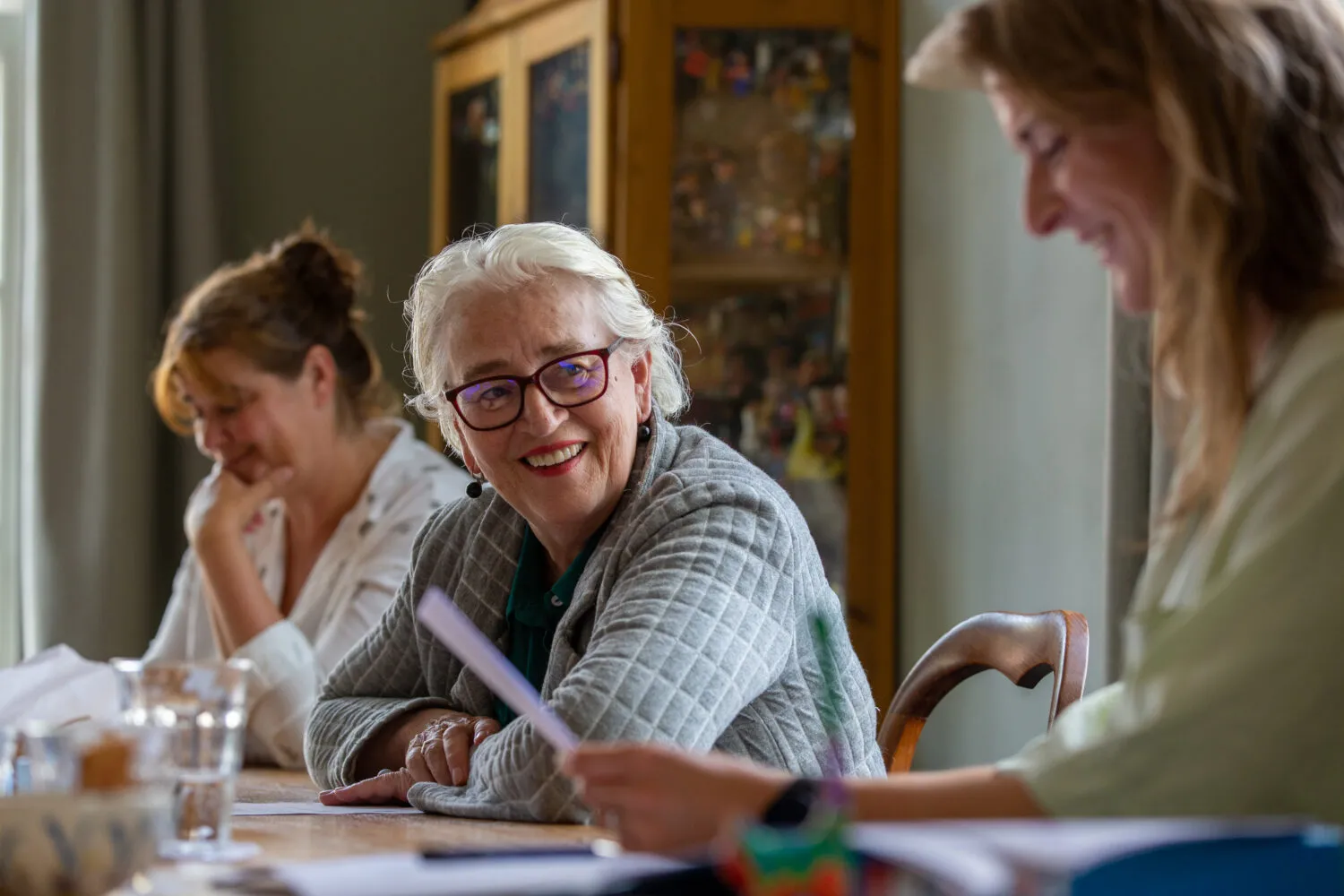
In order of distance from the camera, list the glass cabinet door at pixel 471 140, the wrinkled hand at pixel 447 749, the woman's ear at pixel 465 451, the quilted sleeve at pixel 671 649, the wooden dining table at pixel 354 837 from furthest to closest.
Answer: the glass cabinet door at pixel 471 140 < the woman's ear at pixel 465 451 < the wrinkled hand at pixel 447 749 < the quilted sleeve at pixel 671 649 < the wooden dining table at pixel 354 837

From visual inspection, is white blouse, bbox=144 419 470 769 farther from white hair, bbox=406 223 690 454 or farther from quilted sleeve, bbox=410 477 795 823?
quilted sleeve, bbox=410 477 795 823

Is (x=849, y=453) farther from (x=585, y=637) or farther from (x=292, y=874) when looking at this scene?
(x=292, y=874)

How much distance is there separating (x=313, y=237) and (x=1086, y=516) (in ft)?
4.60

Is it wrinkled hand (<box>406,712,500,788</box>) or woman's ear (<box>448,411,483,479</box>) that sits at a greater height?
woman's ear (<box>448,411,483,479</box>)

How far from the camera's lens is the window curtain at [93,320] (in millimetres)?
3764

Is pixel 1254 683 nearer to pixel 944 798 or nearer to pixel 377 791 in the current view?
pixel 944 798

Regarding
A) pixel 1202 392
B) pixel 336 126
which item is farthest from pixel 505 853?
pixel 336 126

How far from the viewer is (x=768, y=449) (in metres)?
3.30

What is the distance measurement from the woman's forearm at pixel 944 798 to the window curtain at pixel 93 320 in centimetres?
319

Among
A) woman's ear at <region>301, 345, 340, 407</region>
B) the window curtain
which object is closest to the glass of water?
woman's ear at <region>301, 345, 340, 407</region>

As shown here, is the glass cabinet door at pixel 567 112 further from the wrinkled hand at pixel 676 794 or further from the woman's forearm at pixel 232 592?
the wrinkled hand at pixel 676 794

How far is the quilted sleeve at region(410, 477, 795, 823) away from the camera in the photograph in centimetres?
135

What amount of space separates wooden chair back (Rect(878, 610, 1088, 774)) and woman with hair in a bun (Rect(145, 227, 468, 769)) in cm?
106

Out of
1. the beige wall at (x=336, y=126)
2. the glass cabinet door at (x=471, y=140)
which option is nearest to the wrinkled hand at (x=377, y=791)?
the glass cabinet door at (x=471, y=140)
